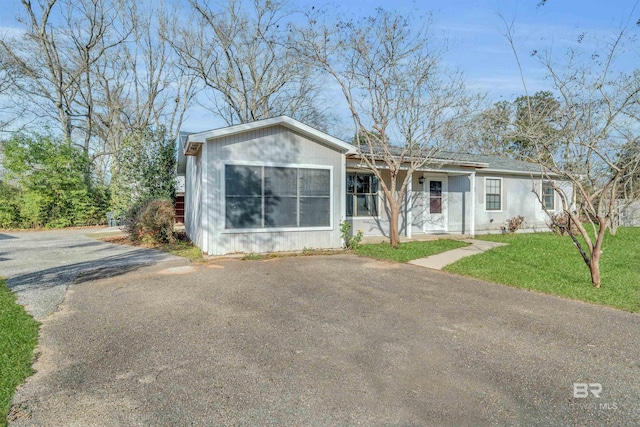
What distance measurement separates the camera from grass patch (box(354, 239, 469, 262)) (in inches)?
362

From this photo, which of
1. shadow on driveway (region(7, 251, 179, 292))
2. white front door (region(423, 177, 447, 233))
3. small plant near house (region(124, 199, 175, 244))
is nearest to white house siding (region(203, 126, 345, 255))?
shadow on driveway (region(7, 251, 179, 292))

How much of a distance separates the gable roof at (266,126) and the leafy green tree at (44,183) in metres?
12.7

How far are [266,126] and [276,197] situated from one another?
1719mm

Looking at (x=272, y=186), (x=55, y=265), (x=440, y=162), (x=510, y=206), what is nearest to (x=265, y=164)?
(x=272, y=186)

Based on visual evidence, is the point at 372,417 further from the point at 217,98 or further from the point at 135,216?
the point at 217,98

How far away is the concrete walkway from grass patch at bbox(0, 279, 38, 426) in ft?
21.9

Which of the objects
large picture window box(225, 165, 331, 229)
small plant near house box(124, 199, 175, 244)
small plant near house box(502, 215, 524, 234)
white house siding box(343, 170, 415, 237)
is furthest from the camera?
small plant near house box(502, 215, 524, 234)

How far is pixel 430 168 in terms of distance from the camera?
1223 cm

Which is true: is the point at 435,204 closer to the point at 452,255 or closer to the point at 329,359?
the point at 452,255

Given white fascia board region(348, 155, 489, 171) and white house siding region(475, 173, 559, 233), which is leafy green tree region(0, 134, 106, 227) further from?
white house siding region(475, 173, 559, 233)

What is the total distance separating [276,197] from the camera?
9.32 m

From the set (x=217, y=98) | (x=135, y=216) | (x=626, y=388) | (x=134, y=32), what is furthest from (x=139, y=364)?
(x=134, y=32)

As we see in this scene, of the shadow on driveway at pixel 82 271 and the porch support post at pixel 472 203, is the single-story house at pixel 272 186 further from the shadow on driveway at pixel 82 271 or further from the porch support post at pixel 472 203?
the porch support post at pixel 472 203

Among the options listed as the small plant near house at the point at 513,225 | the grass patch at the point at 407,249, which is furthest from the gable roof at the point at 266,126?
the small plant near house at the point at 513,225
